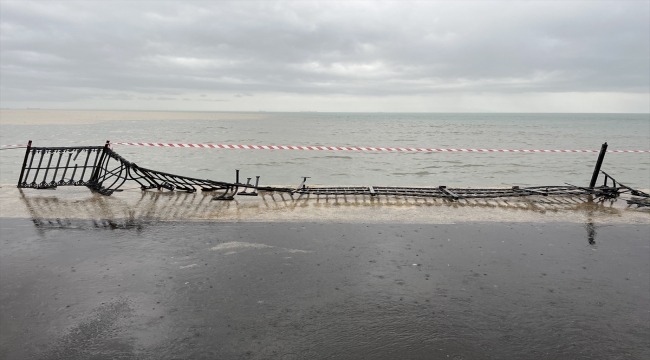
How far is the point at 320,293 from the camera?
440cm

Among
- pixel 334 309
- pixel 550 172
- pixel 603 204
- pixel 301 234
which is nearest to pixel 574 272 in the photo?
pixel 334 309

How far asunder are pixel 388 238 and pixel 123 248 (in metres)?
4.10

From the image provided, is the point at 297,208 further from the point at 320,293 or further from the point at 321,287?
the point at 320,293

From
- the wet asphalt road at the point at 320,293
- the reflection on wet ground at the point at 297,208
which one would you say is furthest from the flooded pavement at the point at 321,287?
the reflection on wet ground at the point at 297,208

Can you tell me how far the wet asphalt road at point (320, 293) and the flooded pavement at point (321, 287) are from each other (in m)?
0.02

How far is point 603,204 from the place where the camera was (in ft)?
28.4

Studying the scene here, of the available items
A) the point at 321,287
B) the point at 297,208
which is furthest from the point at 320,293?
the point at 297,208

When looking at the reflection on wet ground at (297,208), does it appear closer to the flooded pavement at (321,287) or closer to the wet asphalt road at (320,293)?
the flooded pavement at (321,287)

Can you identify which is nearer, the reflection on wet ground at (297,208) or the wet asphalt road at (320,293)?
the wet asphalt road at (320,293)

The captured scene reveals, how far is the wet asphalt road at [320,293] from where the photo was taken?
349cm

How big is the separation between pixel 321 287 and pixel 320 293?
148 millimetres

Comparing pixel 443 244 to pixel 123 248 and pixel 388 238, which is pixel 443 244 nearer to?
pixel 388 238

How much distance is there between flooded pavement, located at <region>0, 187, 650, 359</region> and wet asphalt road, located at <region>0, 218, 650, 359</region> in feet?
0.06

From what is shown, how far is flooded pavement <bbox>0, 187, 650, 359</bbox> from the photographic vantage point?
11.5 ft
